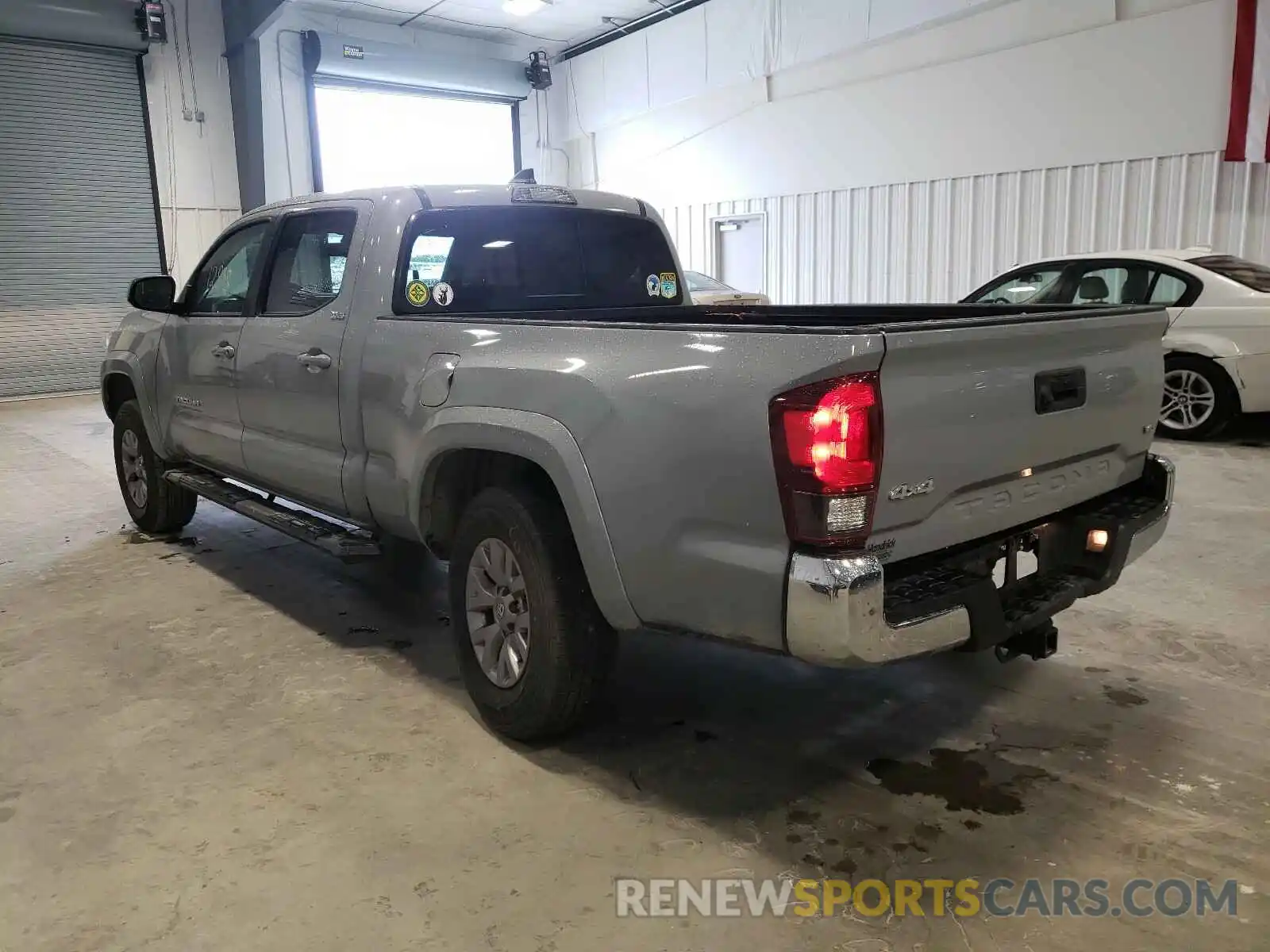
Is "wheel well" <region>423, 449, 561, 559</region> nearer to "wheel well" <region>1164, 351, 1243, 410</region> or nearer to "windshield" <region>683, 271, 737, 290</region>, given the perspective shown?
"wheel well" <region>1164, 351, 1243, 410</region>

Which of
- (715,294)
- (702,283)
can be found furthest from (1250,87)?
(702,283)

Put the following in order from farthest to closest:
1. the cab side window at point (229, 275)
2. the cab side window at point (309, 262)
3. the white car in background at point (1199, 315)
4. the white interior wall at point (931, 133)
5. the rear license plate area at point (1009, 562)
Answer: the white interior wall at point (931, 133), the white car in background at point (1199, 315), the cab side window at point (229, 275), the cab side window at point (309, 262), the rear license plate area at point (1009, 562)

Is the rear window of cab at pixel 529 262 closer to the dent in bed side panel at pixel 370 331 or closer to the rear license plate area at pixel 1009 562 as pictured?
the dent in bed side panel at pixel 370 331

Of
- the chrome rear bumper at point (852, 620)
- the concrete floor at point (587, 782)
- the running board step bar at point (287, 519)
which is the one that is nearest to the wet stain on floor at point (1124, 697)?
the concrete floor at point (587, 782)

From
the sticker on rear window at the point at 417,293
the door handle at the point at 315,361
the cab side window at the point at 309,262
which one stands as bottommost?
the door handle at the point at 315,361

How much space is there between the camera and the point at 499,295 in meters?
3.65

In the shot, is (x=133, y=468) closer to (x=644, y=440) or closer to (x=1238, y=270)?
(x=644, y=440)

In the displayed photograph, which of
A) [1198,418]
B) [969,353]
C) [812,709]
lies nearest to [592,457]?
[969,353]

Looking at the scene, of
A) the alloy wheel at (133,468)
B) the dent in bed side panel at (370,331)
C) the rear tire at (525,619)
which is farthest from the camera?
the alloy wheel at (133,468)

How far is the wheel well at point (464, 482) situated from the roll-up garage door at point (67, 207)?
13.2m

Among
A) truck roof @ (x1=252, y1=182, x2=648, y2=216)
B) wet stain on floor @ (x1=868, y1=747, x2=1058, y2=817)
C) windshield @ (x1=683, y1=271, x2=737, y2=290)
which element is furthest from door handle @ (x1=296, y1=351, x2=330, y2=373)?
windshield @ (x1=683, y1=271, x2=737, y2=290)

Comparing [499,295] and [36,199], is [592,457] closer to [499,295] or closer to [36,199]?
[499,295]

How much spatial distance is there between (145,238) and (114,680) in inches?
508

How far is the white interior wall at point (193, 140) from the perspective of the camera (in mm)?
14250
